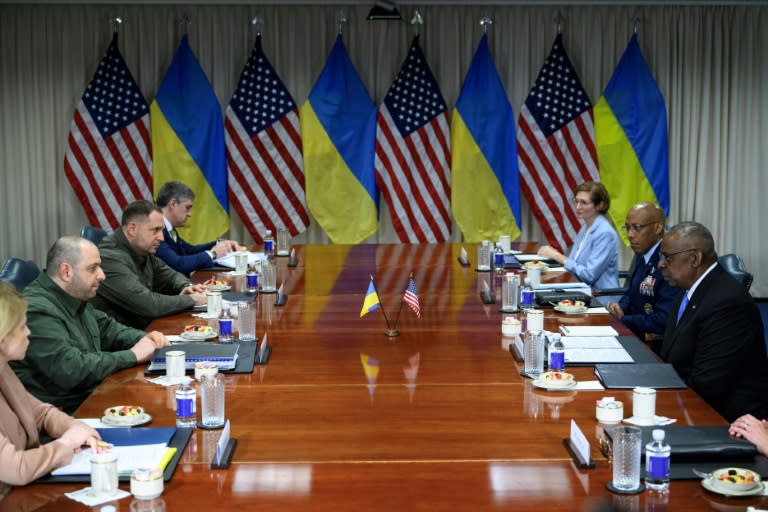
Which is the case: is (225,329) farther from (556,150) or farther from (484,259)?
(556,150)

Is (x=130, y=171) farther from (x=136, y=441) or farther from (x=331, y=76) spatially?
(x=136, y=441)

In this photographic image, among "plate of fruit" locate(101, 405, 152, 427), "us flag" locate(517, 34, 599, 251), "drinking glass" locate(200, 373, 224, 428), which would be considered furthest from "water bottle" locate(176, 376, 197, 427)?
"us flag" locate(517, 34, 599, 251)

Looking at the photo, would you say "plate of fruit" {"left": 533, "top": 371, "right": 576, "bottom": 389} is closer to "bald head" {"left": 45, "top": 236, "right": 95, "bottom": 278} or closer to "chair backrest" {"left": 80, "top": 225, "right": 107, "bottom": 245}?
"bald head" {"left": 45, "top": 236, "right": 95, "bottom": 278}

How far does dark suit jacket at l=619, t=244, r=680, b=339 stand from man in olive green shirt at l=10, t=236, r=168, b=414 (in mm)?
2669

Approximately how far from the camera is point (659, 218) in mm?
6211

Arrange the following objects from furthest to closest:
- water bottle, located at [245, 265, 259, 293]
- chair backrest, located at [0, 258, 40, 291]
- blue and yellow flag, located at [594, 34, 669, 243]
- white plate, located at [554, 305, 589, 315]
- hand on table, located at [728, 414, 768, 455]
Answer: blue and yellow flag, located at [594, 34, 669, 243], water bottle, located at [245, 265, 259, 293], white plate, located at [554, 305, 589, 315], chair backrest, located at [0, 258, 40, 291], hand on table, located at [728, 414, 768, 455]

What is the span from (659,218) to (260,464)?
12.4 ft

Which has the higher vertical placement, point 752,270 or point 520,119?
point 520,119

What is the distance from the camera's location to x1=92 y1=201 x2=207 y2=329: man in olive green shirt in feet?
18.4

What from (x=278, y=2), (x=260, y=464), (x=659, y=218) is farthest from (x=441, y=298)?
(x=278, y=2)

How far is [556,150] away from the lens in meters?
10.1

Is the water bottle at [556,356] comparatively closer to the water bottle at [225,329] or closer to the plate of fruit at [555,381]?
the plate of fruit at [555,381]

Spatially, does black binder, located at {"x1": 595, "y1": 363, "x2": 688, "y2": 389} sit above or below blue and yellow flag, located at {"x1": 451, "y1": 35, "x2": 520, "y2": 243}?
A: below

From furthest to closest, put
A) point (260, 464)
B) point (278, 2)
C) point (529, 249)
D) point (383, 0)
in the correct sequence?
point (278, 2), point (383, 0), point (529, 249), point (260, 464)
